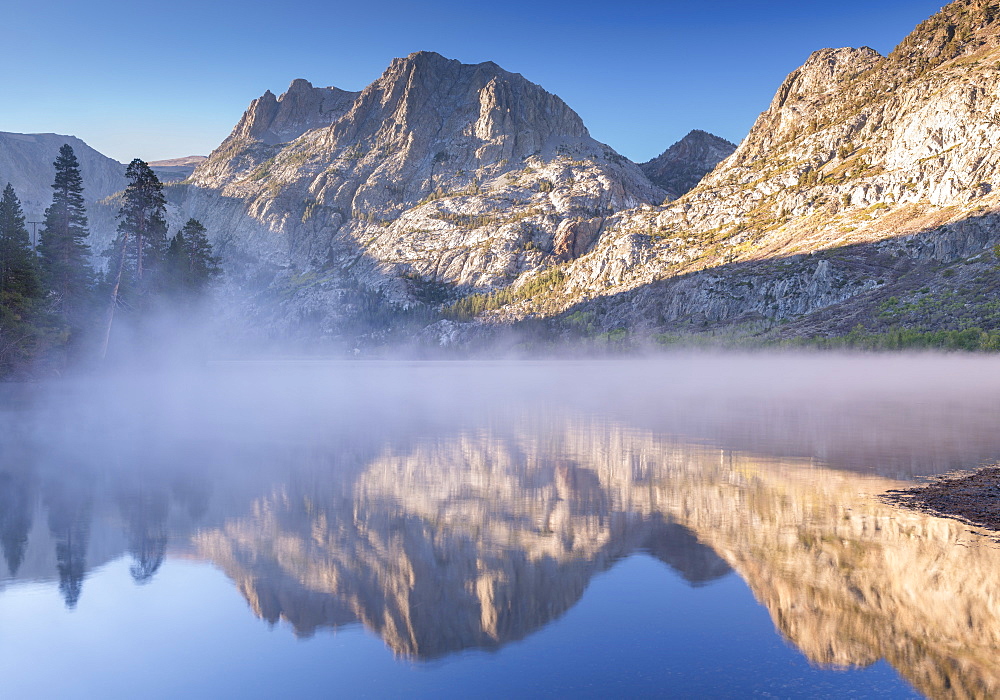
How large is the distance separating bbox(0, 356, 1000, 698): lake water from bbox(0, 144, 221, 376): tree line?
1826 inches

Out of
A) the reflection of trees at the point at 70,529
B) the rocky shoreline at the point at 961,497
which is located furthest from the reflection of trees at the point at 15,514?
the rocky shoreline at the point at 961,497

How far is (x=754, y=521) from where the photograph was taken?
17.3m

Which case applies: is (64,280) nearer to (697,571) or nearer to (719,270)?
(697,571)

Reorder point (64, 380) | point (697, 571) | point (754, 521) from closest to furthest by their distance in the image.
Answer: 1. point (697, 571)
2. point (754, 521)
3. point (64, 380)

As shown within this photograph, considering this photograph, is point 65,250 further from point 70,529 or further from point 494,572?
point 494,572

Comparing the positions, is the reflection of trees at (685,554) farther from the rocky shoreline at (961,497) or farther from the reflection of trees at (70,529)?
the reflection of trees at (70,529)

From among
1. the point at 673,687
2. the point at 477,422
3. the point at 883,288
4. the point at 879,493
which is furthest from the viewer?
the point at 883,288

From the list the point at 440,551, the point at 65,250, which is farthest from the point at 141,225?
the point at 440,551

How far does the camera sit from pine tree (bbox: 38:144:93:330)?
8250 centimetres

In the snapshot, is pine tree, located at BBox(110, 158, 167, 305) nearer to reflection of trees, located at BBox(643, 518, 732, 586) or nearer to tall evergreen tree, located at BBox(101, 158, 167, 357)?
tall evergreen tree, located at BBox(101, 158, 167, 357)

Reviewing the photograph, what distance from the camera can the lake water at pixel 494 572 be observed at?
10.1 m

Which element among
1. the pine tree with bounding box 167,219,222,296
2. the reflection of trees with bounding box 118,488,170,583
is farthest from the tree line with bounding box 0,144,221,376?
the reflection of trees with bounding box 118,488,170,583

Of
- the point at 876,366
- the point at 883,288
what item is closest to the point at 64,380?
the point at 876,366

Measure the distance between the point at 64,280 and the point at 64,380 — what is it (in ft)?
39.5
